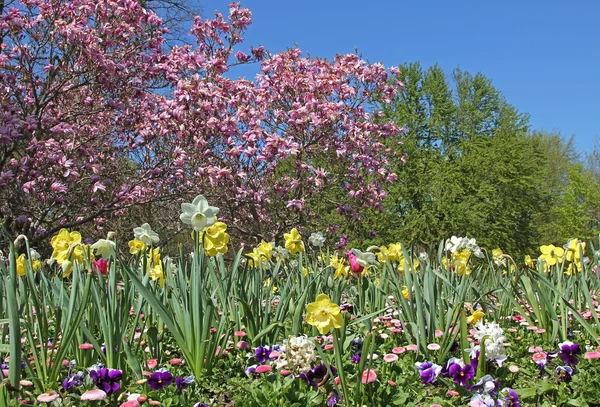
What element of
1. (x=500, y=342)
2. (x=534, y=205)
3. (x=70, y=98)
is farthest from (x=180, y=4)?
(x=534, y=205)

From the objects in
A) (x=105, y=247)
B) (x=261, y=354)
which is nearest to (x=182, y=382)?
(x=261, y=354)

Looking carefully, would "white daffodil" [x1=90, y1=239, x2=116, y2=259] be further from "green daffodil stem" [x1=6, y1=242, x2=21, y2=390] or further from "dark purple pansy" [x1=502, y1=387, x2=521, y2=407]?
"dark purple pansy" [x1=502, y1=387, x2=521, y2=407]

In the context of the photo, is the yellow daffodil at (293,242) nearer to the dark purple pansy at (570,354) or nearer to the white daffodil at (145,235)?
the white daffodil at (145,235)

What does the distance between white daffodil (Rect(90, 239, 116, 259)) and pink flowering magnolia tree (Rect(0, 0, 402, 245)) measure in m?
3.64

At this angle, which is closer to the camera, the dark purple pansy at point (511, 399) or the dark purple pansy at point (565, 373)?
the dark purple pansy at point (511, 399)

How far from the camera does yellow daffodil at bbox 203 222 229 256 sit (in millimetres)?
2381

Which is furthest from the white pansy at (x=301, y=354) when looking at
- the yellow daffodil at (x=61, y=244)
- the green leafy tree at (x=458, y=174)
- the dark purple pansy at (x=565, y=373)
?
the green leafy tree at (x=458, y=174)

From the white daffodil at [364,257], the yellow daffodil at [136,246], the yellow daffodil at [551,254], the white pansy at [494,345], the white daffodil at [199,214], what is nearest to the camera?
the white pansy at [494,345]

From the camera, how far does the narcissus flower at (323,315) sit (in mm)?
1814

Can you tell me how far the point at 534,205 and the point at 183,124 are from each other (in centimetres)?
1707

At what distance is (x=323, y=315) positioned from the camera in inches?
72.3

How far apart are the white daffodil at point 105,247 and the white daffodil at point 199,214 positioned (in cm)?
44

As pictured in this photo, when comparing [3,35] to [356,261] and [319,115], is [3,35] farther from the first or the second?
[356,261]

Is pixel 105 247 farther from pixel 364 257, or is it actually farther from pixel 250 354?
pixel 364 257
